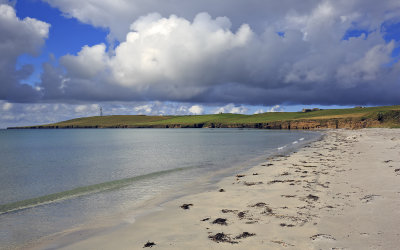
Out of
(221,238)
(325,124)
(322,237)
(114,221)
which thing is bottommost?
(114,221)

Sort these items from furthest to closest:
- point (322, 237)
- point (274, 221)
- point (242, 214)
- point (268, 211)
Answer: point (268, 211) < point (242, 214) < point (274, 221) < point (322, 237)

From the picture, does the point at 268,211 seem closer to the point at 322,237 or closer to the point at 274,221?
the point at 274,221

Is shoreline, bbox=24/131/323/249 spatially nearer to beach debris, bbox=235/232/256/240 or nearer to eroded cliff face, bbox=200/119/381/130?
beach debris, bbox=235/232/256/240

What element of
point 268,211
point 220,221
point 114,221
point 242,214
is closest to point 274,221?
point 268,211

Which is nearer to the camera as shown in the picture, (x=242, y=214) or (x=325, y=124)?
(x=242, y=214)

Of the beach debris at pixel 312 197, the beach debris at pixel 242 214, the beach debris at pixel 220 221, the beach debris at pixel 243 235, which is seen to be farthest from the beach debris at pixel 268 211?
the beach debris at pixel 312 197

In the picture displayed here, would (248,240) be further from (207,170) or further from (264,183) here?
(207,170)

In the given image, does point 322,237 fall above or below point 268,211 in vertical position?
above

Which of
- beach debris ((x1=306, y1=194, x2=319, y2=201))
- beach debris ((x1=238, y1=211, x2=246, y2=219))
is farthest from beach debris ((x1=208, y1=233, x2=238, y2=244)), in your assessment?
beach debris ((x1=306, y1=194, x2=319, y2=201))

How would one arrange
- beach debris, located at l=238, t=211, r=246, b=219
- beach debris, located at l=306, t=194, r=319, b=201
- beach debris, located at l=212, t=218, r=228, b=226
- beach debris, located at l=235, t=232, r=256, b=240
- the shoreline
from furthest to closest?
beach debris, located at l=306, t=194, r=319, b=201 → beach debris, located at l=238, t=211, r=246, b=219 → beach debris, located at l=212, t=218, r=228, b=226 → the shoreline → beach debris, located at l=235, t=232, r=256, b=240

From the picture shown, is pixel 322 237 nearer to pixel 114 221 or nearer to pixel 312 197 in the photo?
pixel 312 197

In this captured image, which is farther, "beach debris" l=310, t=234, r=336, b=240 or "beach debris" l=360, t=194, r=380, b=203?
"beach debris" l=360, t=194, r=380, b=203

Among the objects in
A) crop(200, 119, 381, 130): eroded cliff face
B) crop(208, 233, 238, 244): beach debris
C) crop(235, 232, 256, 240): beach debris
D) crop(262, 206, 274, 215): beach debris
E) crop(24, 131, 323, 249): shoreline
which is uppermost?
crop(200, 119, 381, 130): eroded cliff face

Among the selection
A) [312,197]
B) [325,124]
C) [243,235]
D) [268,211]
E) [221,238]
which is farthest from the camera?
[325,124]
